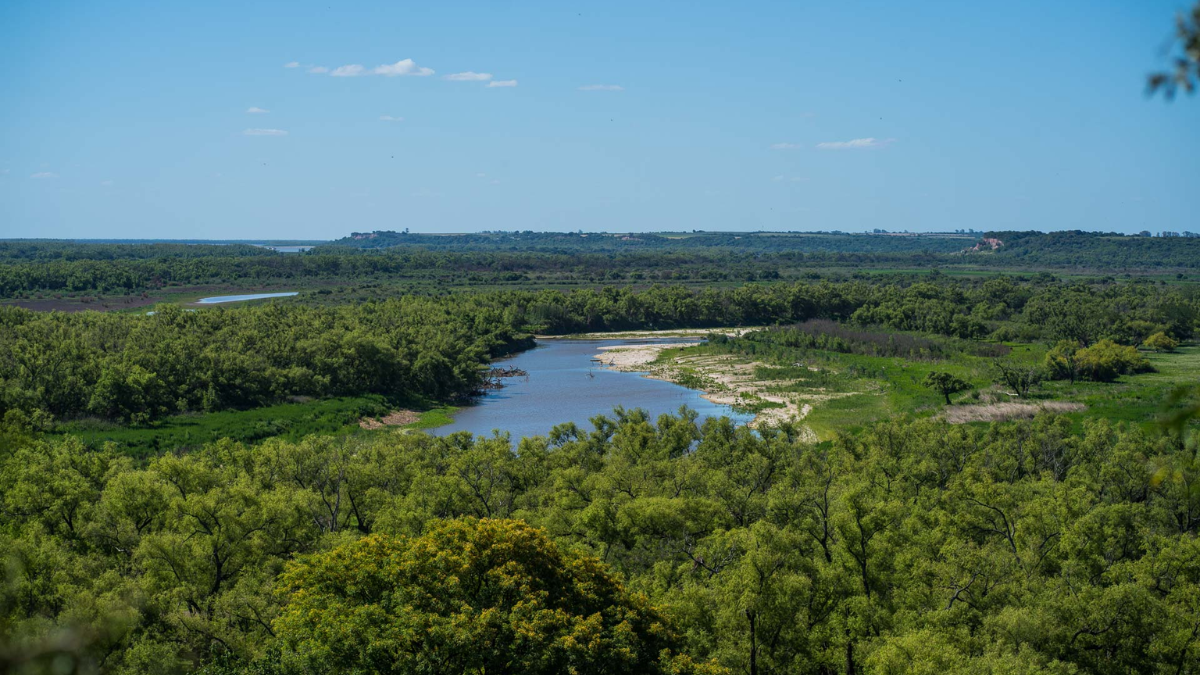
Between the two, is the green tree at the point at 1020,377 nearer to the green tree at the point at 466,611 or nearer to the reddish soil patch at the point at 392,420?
the reddish soil patch at the point at 392,420

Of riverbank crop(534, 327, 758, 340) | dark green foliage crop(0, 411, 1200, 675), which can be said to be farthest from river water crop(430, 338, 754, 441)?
riverbank crop(534, 327, 758, 340)

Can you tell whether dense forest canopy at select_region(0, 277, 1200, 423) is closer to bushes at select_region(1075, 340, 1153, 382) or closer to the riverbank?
the riverbank

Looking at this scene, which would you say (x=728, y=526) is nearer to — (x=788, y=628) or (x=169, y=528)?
(x=788, y=628)

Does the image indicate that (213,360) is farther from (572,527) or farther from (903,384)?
(903,384)

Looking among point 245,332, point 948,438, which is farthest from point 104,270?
point 948,438

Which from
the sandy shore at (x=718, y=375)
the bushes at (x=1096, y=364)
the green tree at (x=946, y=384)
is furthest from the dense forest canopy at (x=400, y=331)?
the green tree at (x=946, y=384)

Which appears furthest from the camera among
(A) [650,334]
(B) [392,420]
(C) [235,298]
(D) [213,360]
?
(C) [235,298]

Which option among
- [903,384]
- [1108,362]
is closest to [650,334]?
[903,384]
